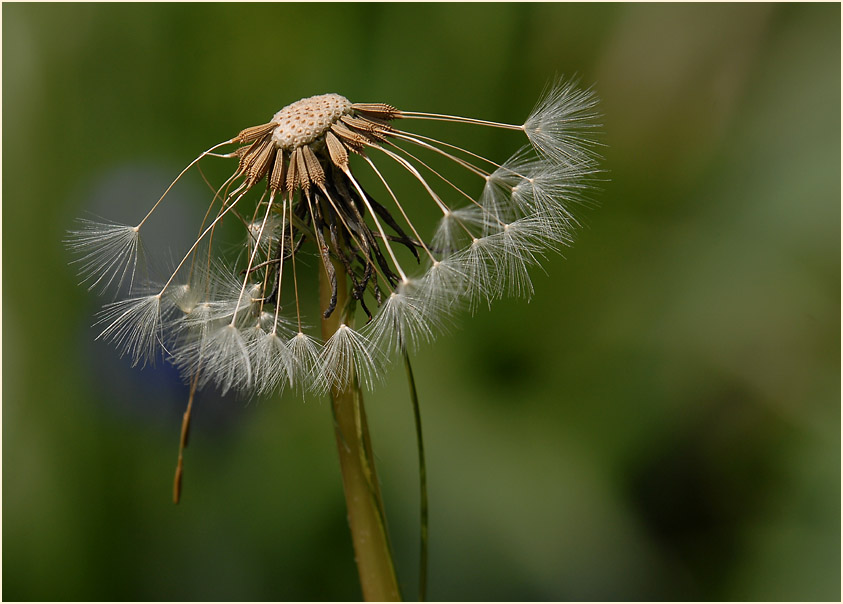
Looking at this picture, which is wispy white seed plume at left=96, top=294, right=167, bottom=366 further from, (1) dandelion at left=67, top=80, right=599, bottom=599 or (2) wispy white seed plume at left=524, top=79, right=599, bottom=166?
(2) wispy white seed plume at left=524, top=79, right=599, bottom=166

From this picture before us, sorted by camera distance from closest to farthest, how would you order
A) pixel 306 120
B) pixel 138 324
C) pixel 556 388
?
1. pixel 306 120
2. pixel 138 324
3. pixel 556 388

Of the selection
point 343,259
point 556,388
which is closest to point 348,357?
point 343,259

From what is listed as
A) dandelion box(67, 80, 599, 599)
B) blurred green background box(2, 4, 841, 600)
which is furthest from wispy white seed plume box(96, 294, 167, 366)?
blurred green background box(2, 4, 841, 600)

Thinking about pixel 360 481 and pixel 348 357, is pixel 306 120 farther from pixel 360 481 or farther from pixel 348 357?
pixel 360 481

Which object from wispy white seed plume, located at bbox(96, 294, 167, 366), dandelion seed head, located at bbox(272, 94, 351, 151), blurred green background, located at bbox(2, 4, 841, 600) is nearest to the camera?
dandelion seed head, located at bbox(272, 94, 351, 151)

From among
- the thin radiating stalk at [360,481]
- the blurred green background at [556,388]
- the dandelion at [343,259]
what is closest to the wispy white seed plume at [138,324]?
the dandelion at [343,259]

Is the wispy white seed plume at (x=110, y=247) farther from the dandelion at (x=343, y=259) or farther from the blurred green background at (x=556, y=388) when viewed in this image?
the blurred green background at (x=556, y=388)
